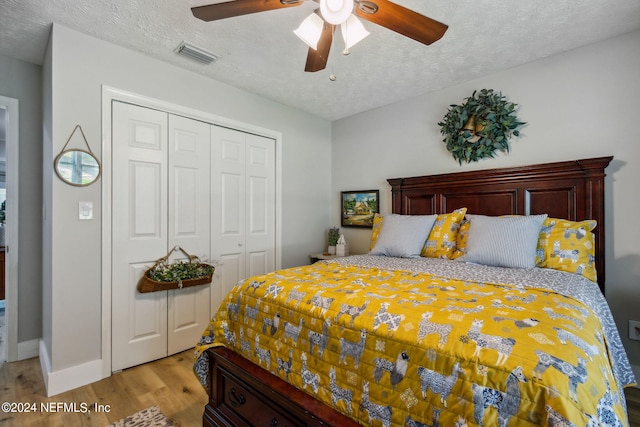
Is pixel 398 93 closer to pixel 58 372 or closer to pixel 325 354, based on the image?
pixel 325 354

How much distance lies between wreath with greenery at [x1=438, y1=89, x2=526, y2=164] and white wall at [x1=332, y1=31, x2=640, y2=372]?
0.08 metres

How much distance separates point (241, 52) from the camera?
2.46 meters

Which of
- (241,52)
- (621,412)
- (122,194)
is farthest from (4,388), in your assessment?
(621,412)

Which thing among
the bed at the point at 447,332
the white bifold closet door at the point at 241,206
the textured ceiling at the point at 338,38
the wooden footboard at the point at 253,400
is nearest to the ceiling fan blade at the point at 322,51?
the textured ceiling at the point at 338,38

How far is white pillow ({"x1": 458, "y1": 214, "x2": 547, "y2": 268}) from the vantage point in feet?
6.64

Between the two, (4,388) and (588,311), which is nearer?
(588,311)

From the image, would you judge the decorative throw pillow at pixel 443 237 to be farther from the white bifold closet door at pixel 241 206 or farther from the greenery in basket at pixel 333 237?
the white bifold closet door at pixel 241 206

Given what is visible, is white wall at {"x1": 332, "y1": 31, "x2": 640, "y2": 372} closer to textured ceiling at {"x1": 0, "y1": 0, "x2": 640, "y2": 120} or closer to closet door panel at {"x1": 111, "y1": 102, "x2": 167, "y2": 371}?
textured ceiling at {"x1": 0, "y1": 0, "x2": 640, "y2": 120}

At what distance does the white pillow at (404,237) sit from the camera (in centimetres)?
256

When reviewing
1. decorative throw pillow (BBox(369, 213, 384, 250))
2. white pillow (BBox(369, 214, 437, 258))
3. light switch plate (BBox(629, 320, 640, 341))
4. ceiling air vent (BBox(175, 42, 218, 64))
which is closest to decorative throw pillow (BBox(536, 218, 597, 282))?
light switch plate (BBox(629, 320, 640, 341))

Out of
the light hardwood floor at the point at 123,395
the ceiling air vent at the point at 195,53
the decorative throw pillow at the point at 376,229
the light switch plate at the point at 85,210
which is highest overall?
the ceiling air vent at the point at 195,53

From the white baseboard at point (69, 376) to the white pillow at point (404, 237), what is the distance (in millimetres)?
2299

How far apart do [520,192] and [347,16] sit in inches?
81.9

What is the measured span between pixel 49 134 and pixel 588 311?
10.9 ft
